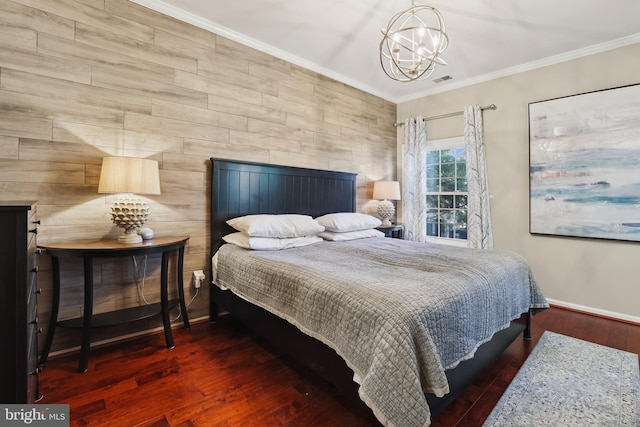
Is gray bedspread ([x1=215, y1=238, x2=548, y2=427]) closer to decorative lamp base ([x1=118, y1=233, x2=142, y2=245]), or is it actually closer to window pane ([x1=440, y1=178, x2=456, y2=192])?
decorative lamp base ([x1=118, y1=233, x2=142, y2=245])

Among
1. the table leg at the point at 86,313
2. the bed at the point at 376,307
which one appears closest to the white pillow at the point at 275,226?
the bed at the point at 376,307

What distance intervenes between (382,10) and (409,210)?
2652mm

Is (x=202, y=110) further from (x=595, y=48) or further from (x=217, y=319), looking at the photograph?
(x=595, y=48)

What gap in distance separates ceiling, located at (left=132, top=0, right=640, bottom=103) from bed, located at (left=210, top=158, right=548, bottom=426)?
127 centimetres

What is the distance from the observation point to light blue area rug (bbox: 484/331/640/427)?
1.54 meters

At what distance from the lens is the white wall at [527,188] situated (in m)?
2.89

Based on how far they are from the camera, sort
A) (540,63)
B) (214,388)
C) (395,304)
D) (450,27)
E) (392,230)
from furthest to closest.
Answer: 1. (392,230)
2. (540,63)
3. (450,27)
4. (214,388)
5. (395,304)

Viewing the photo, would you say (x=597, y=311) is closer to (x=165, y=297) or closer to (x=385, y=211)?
(x=385, y=211)

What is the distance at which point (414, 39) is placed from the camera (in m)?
2.75

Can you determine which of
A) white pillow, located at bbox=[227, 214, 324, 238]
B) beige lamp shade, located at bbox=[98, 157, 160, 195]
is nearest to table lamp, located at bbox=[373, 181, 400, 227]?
white pillow, located at bbox=[227, 214, 324, 238]

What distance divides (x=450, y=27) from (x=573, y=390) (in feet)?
9.55

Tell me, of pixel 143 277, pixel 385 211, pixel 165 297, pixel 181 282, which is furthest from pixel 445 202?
pixel 143 277

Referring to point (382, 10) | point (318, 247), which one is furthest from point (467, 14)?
point (318, 247)

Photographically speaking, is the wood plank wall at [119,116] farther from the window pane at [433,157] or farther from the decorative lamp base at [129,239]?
the window pane at [433,157]
